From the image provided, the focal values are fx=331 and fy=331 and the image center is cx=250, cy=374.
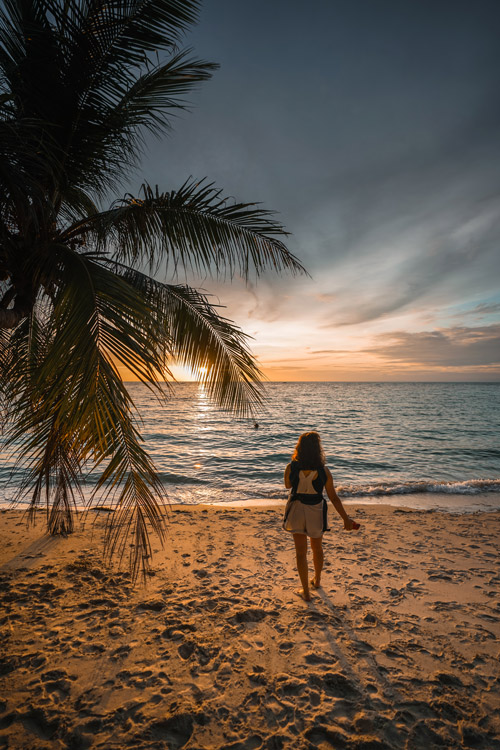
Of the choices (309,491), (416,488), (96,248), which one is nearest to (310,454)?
(309,491)

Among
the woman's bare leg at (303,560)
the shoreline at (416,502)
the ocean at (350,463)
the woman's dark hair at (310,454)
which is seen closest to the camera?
the woman's dark hair at (310,454)

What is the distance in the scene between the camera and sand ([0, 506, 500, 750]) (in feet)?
7.82

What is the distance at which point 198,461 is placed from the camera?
1560cm

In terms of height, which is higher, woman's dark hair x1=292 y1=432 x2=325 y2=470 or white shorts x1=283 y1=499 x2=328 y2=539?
woman's dark hair x1=292 y1=432 x2=325 y2=470

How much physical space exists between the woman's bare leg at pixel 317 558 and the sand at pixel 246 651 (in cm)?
19

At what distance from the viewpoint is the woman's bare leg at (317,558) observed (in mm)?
4057

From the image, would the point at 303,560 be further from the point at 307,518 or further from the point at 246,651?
the point at 246,651

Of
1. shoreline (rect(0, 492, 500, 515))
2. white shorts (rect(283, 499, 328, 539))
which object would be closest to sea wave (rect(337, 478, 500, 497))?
shoreline (rect(0, 492, 500, 515))

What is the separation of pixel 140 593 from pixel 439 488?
1062cm

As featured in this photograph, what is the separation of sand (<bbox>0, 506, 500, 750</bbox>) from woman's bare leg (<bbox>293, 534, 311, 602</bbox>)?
167 millimetres

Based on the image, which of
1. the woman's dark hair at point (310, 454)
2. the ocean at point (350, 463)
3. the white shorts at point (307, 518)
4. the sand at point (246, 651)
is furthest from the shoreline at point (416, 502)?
the woman's dark hair at point (310, 454)

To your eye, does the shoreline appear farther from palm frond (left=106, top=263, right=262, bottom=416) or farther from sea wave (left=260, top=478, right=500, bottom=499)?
palm frond (left=106, top=263, right=262, bottom=416)

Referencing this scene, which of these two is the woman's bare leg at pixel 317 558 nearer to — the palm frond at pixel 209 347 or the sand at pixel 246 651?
the sand at pixel 246 651

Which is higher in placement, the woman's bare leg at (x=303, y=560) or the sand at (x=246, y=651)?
the woman's bare leg at (x=303, y=560)
